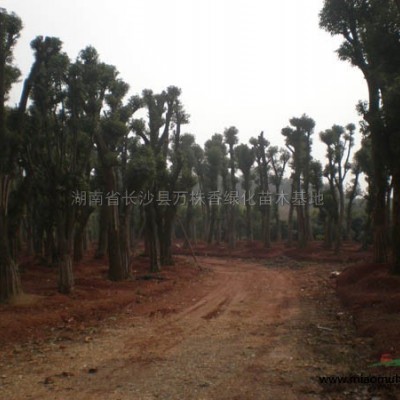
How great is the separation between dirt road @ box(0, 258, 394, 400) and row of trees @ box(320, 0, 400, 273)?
179 inches

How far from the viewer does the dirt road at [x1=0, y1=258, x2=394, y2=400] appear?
5934 millimetres

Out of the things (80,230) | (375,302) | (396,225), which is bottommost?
(375,302)

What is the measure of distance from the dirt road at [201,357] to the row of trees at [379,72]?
4.56 metres

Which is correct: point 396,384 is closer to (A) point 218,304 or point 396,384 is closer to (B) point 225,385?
(B) point 225,385

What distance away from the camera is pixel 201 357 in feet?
25.0

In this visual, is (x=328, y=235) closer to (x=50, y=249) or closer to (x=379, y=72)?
(x=50, y=249)

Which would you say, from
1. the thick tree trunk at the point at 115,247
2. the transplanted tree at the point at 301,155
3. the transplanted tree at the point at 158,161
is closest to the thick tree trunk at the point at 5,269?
the thick tree trunk at the point at 115,247

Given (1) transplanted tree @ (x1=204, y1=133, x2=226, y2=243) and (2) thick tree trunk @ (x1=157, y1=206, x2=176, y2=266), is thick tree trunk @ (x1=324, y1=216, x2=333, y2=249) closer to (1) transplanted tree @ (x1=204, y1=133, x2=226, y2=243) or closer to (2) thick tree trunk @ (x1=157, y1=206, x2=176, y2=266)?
(1) transplanted tree @ (x1=204, y1=133, x2=226, y2=243)

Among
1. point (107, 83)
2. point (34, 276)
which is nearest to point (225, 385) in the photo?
point (107, 83)

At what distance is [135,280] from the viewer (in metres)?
18.5

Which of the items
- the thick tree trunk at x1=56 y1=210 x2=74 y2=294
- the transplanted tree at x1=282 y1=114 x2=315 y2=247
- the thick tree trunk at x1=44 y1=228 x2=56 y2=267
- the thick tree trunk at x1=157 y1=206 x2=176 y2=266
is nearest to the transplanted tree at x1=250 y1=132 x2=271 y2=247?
the transplanted tree at x1=282 y1=114 x2=315 y2=247

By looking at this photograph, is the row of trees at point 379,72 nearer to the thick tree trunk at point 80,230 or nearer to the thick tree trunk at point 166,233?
the thick tree trunk at point 166,233

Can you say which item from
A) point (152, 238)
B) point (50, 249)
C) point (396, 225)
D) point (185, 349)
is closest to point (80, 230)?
point (50, 249)

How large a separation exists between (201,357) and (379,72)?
10.9m
